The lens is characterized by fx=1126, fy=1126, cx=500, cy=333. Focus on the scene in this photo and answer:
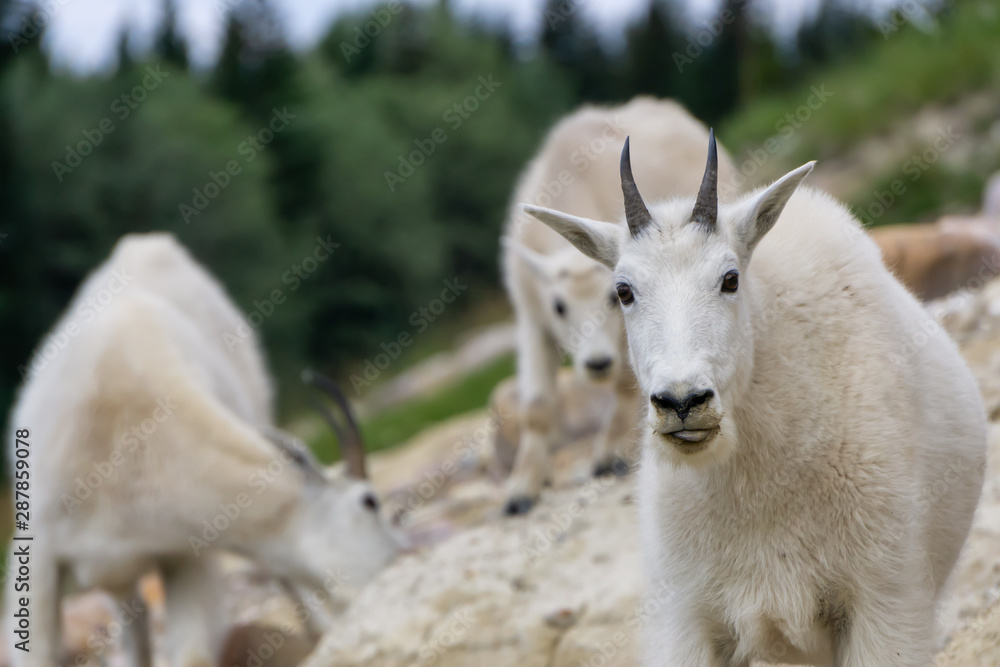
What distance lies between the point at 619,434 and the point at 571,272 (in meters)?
1.28

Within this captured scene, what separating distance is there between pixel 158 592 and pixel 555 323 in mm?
6276

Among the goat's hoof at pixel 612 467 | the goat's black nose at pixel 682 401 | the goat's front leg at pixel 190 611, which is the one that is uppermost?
the goat's black nose at pixel 682 401

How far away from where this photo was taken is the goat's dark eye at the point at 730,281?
3.60 metres

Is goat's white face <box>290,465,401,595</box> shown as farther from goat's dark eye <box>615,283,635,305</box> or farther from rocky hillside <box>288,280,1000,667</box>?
goat's dark eye <box>615,283,635,305</box>

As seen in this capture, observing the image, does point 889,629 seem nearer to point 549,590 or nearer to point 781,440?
point 781,440

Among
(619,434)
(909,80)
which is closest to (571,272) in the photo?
(619,434)

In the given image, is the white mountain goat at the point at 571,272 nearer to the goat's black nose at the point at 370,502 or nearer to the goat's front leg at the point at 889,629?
the goat's black nose at the point at 370,502

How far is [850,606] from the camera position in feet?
11.7

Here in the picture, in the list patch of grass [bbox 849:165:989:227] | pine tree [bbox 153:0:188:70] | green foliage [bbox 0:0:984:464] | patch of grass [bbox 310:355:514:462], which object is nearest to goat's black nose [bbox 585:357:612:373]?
patch of grass [bbox 849:165:989:227]

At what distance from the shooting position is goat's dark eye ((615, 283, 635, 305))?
3729mm

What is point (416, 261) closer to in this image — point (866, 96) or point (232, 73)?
point (232, 73)

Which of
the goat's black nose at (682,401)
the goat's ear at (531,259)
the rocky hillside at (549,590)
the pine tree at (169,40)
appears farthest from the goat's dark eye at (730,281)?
the pine tree at (169,40)

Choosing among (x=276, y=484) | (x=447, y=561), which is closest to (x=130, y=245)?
(x=276, y=484)

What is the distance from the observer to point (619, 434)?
26.1 feet
